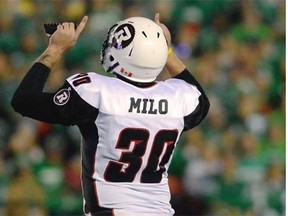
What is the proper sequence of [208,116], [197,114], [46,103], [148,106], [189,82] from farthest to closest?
[208,116] < [189,82] < [197,114] < [148,106] < [46,103]

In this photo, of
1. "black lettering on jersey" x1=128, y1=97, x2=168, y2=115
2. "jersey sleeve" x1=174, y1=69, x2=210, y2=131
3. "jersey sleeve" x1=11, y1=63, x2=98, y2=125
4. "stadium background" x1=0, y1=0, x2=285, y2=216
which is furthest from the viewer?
"stadium background" x1=0, y1=0, x2=285, y2=216

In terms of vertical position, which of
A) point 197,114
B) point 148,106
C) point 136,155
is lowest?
point 136,155

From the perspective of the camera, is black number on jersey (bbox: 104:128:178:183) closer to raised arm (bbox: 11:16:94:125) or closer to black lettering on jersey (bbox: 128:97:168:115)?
black lettering on jersey (bbox: 128:97:168:115)

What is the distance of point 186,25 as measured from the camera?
1314cm

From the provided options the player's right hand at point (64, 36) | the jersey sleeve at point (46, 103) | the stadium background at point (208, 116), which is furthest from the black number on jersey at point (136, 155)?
the stadium background at point (208, 116)

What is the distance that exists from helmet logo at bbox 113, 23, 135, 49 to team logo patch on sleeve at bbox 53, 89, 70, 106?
15.4 inches

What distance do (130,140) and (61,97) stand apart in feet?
1.44

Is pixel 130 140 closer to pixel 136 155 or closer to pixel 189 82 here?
pixel 136 155

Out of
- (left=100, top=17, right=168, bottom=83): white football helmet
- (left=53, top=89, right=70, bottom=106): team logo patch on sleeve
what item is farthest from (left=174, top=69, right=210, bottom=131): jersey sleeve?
(left=53, top=89, right=70, bottom=106): team logo patch on sleeve

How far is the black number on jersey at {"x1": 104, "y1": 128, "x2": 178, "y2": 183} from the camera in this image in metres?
4.80

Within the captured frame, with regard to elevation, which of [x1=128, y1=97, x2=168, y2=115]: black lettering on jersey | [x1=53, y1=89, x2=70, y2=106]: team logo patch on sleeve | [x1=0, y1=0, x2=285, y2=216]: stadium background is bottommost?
[x1=0, y1=0, x2=285, y2=216]: stadium background

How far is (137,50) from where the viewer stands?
4832 millimetres

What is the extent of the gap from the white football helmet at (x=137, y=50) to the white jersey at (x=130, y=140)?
80 mm

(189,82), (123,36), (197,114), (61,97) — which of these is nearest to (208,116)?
(189,82)
